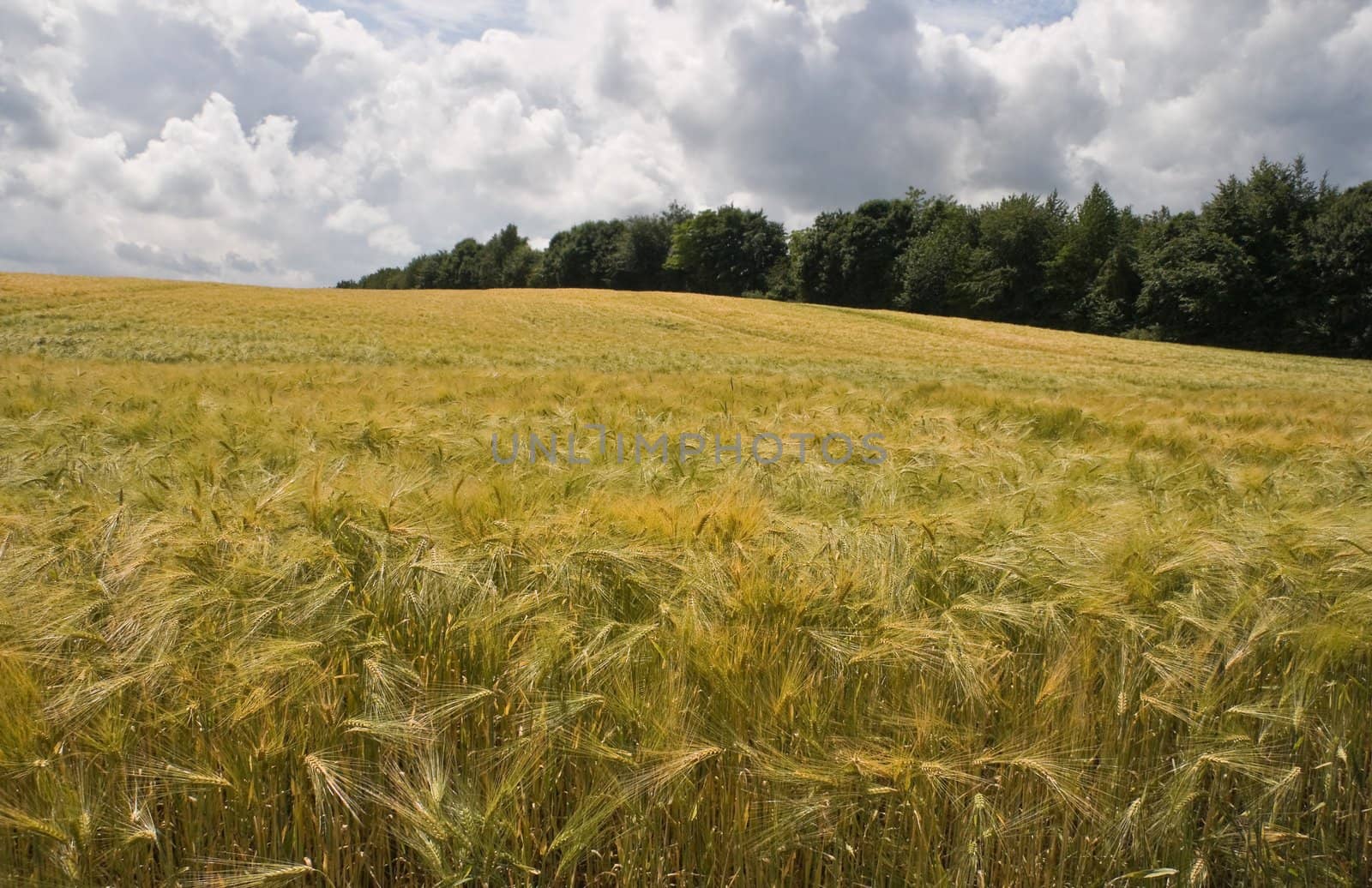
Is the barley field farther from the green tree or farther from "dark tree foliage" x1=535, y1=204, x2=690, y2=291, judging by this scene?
"dark tree foliage" x1=535, y1=204, x2=690, y2=291

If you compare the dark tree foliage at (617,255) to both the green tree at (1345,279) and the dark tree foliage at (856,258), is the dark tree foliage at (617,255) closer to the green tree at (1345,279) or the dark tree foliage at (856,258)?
the dark tree foliage at (856,258)

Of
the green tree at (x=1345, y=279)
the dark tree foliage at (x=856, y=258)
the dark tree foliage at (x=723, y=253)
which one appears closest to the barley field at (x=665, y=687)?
the green tree at (x=1345, y=279)

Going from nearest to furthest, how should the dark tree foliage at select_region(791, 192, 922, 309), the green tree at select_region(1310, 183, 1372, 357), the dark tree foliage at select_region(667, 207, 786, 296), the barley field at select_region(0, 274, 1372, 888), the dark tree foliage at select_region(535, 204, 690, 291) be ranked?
the barley field at select_region(0, 274, 1372, 888), the green tree at select_region(1310, 183, 1372, 357), the dark tree foliage at select_region(791, 192, 922, 309), the dark tree foliage at select_region(667, 207, 786, 296), the dark tree foliage at select_region(535, 204, 690, 291)

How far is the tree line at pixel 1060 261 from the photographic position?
131 ft

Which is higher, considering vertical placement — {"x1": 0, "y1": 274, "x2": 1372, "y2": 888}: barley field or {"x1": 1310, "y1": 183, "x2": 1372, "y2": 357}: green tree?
{"x1": 1310, "y1": 183, "x2": 1372, "y2": 357}: green tree

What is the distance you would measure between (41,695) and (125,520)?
2.47 feet

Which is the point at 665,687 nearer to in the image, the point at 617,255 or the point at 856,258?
the point at 856,258

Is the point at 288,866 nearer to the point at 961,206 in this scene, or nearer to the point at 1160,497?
the point at 1160,497

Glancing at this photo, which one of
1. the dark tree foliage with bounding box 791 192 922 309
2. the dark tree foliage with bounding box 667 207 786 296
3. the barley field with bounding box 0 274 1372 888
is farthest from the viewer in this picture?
the dark tree foliage with bounding box 667 207 786 296

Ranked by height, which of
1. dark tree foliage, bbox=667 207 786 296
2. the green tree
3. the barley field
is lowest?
the barley field

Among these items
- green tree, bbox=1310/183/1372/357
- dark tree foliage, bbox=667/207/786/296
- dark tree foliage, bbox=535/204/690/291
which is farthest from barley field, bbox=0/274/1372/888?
dark tree foliage, bbox=535/204/690/291

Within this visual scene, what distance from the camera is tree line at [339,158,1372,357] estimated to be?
39938mm

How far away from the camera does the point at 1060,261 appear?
5162cm

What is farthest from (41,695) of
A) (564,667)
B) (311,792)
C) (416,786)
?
(564,667)
